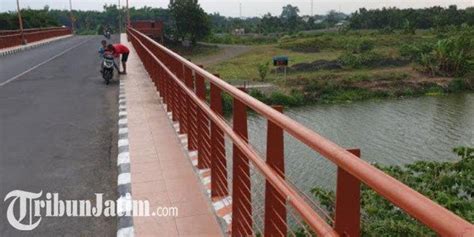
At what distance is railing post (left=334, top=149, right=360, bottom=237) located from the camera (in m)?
1.71

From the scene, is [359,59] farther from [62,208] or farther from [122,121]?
[62,208]

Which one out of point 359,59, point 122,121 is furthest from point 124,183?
point 359,59

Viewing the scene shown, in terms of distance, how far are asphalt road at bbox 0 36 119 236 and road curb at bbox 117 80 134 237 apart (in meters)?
0.08

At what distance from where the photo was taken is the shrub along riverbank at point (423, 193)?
8031 millimetres

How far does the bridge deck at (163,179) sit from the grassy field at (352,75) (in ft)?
86.8

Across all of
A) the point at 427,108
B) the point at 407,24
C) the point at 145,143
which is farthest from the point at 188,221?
the point at 407,24

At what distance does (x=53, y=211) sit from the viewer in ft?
14.5

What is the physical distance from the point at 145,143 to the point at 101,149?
58 cm

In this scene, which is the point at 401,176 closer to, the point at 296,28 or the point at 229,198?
the point at 229,198

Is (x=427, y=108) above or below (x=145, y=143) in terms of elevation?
below

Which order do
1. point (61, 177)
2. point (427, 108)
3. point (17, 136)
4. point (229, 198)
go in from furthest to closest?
1. point (427, 108)
2. point (17, 136)
3. point (61, 177)
4. point (229, 198)

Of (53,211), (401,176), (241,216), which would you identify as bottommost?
→ (401,176)

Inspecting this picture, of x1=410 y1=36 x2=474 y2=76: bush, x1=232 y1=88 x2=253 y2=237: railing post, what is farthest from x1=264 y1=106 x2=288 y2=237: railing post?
x1=410 y1=36 x2=474 y2=76: bush

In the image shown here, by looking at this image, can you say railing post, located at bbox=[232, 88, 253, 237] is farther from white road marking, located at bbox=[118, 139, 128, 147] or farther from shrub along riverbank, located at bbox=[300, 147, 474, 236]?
shrub along riverbank, located at bbox=[300, 147, 474, 236]
